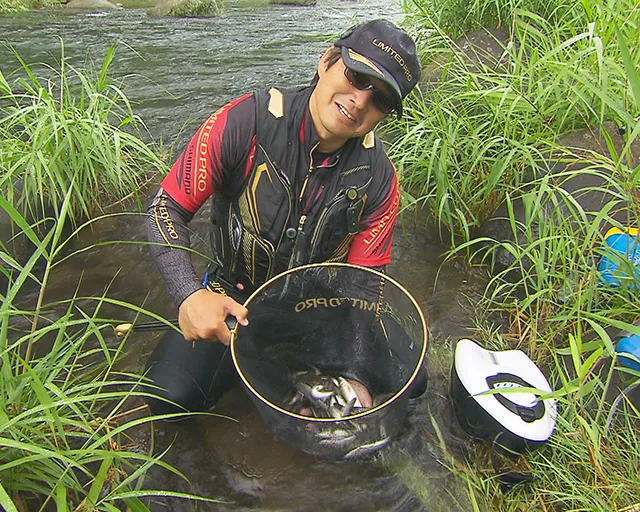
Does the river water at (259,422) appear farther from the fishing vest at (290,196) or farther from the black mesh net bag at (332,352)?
the fishing vest at (290,196)

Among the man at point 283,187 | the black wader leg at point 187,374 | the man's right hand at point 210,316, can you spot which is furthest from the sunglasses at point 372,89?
the black wader leg at point 187,374

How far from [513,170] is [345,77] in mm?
1694

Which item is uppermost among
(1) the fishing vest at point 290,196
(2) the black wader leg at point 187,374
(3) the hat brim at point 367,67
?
(3) the hat brim at point 367,67

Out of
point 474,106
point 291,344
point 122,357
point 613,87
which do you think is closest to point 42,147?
point 122,357

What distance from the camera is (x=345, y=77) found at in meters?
1.86

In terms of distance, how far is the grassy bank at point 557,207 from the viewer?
5.91 ft

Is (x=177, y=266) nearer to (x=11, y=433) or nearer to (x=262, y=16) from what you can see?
(x=11, y=433)

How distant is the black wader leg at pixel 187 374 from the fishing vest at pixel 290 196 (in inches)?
20.2

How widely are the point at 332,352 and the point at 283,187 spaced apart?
836 mm

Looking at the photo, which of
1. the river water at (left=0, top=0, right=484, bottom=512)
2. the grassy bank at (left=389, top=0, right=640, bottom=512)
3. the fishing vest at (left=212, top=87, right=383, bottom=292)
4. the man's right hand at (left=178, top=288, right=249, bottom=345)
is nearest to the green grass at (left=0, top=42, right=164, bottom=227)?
the river water at (left=0, top=0, right=484, bottom=512)

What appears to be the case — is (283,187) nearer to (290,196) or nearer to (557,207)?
(290,196)

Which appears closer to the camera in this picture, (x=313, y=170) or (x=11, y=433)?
(x=11, y=433)

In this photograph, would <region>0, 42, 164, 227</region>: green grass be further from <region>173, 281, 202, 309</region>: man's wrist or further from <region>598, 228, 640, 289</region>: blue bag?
<region>598, 228, 640, 289</region>: blue bag

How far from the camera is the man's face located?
186 cm
